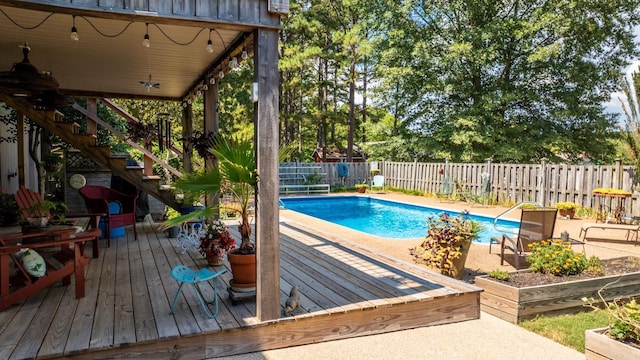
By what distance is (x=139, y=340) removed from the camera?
2500 mm

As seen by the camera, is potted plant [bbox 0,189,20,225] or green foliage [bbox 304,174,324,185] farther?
green foliage [bbox 304,174,324,185]

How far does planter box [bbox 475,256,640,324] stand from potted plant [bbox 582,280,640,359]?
2.44 ft

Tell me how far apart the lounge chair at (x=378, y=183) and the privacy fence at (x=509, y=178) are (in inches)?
26.0

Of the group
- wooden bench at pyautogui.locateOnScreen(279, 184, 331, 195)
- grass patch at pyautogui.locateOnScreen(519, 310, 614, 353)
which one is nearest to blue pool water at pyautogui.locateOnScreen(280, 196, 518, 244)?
wooden bench at pyautogui.locateOnScreen(279, 184, 331, 195)

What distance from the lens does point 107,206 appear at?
5.00 m

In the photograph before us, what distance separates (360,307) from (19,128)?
6.30 meters

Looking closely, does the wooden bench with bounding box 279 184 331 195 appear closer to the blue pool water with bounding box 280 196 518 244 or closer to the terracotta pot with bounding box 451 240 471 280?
the blue pool water with bounding box 280 196 518 244

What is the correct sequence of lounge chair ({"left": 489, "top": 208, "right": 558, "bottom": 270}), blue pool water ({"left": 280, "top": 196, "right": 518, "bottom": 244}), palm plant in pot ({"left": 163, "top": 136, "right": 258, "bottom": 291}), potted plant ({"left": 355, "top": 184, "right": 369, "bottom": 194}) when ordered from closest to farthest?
palm plant in pot ({"left": 163, "top": 136, "right": 258, "bottom": 291}) → lounge chair ({"left": 489, "top": 208, "right": 558, "bottom": 270}) → blue pool water ({"left": 280, "top": 196, "right": 518, "bottom": 244}) → potted plant ({"left": 355, "top": 184, "right": 369, "bottom": 194})

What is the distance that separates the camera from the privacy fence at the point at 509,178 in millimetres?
9172

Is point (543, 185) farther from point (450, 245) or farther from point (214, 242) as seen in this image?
point (214, 242)

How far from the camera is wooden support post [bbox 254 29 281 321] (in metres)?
2.79

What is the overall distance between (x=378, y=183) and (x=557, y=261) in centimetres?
1159

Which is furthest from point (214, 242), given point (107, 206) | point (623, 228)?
point (623, 228)

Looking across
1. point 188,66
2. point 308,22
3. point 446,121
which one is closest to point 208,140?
point 188,66
